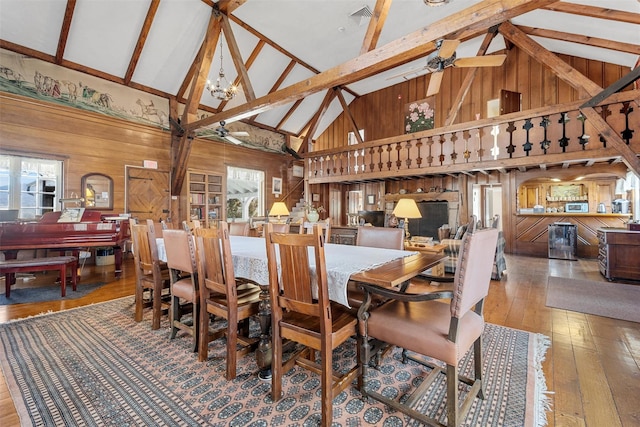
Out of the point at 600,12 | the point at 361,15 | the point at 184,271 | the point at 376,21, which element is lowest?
the point at 184,271

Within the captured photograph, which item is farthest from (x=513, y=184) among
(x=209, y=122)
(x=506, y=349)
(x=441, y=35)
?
(x=209, y=122)

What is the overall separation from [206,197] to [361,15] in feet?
18.4

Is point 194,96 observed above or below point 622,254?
above

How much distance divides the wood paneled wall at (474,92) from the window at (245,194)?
9.62 ft

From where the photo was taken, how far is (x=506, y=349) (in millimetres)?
2260

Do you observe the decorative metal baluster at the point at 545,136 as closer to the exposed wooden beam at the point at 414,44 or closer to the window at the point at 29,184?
the exposed wooden beam at the point at 414,44

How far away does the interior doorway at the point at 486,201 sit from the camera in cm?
739

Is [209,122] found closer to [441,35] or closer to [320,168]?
[320,168]

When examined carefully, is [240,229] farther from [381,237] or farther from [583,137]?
[583,137]

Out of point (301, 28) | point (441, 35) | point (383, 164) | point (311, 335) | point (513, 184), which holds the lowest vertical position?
point (311, 335)

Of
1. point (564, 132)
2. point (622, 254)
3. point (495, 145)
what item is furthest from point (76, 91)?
point (622, 254)

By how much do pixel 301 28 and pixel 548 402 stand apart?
6.84m

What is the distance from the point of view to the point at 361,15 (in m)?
5.31

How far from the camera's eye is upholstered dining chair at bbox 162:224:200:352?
7.24 feet
